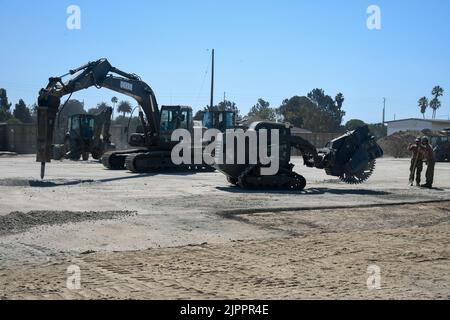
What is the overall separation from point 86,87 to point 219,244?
15061 millimetres

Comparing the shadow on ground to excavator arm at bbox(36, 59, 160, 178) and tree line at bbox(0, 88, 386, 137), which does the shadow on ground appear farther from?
tree line at bbox(0, 88, 386, 137)

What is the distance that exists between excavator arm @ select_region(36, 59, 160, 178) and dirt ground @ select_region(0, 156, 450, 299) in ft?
11.5

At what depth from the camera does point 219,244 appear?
930 centimetres

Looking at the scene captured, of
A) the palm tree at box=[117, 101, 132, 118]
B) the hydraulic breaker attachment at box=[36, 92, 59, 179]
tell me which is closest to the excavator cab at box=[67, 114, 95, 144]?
the hydraulic breaker attachment at box=[36, 92, 59, 179]

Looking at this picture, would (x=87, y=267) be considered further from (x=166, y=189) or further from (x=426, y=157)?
(x=426, y=157)

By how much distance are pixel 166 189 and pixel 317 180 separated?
7365 mm

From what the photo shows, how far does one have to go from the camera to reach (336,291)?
649 cm

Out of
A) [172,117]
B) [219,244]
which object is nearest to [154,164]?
[172,117]

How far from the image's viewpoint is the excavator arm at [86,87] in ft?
65.2

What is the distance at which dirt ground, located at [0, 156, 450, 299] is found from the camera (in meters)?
6.60

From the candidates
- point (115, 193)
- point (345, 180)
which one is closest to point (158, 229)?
point (115, 193)

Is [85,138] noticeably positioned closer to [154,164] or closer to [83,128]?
[83,128]

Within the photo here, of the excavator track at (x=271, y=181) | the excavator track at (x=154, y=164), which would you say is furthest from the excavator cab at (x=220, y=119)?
the excavator track at (x=271, y=181)

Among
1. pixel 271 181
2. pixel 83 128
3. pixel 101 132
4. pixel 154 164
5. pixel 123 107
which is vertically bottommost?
pixel 271 181
